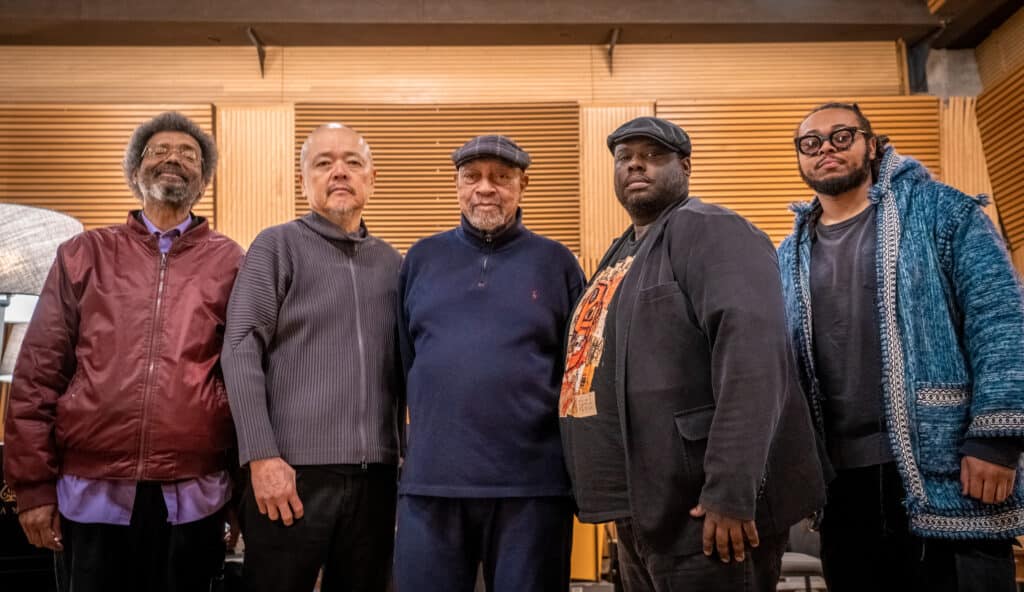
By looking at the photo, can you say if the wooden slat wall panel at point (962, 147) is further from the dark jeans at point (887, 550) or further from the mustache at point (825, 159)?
the dark jeans at point (887, 550)

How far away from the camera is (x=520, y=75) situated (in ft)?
19.2

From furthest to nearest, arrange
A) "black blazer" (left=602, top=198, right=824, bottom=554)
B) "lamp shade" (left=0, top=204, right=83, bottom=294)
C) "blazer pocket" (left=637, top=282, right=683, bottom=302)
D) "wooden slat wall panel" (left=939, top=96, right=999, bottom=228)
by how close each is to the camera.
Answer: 1. "wooden slat wall panel" (left=939, top=96, right=999, bottom=228)
2. "lamp shade" (left=0, top=204, right=83, bottom=294)
3. "blazer pocket" (left=637, top=282, right=683, bottom=302)
4. "black blazer" (left=602, top=198, right=824, bottom=554)

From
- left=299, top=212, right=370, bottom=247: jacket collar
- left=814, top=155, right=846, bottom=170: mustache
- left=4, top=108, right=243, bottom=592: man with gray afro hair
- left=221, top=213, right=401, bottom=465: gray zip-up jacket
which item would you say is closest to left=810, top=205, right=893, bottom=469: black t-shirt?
left=814, top=155, right=846, bottom=170: mustache

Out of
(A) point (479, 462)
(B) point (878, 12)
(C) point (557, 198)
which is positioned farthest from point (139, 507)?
(B) point (878, 12)

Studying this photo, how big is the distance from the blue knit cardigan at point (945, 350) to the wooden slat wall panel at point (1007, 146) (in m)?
3.64

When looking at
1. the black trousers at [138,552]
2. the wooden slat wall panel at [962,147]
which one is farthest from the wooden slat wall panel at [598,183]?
the black trousers at [138,552]

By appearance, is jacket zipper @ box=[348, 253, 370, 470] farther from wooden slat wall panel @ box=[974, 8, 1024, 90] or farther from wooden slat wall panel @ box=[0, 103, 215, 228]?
wooden slat wall panel @ box=[974, 8, 1024, 90]

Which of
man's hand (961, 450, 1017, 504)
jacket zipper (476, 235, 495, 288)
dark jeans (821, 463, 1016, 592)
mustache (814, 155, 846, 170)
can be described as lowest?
dark jeans (821, 463, 1016, 592)

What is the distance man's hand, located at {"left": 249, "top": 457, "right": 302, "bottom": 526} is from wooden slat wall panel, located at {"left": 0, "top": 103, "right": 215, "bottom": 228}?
3.98 metres

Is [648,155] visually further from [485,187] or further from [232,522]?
[232,522]

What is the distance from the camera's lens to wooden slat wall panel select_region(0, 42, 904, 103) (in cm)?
580

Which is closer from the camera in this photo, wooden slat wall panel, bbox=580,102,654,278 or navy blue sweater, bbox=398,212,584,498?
navy blue sweater, bbox=398,212,584,498

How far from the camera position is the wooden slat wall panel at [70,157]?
555 cm

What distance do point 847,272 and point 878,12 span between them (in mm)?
4215
